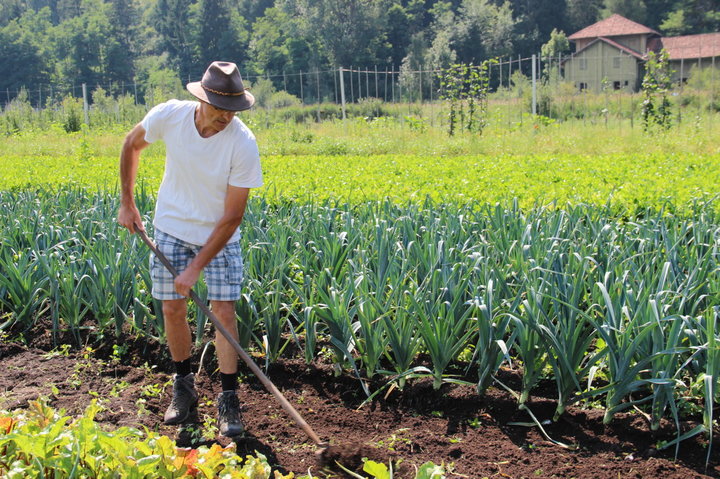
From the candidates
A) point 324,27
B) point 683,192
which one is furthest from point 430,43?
point 683,192

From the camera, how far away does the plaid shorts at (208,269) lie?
298 cm

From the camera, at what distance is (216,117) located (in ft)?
9.13

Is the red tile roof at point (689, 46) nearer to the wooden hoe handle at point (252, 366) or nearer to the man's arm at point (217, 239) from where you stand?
the man's arm at point (217, 239)

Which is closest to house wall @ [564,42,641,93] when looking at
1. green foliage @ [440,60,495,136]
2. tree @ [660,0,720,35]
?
tree @ [660,0,720,35]

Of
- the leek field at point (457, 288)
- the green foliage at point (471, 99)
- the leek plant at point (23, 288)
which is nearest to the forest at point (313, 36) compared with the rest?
the green foliage at point (471, 99)

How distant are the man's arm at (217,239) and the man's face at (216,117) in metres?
0.26

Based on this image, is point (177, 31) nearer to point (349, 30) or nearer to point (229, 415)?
point (349, 30)

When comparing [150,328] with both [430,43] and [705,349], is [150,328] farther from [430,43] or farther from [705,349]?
[430,43]

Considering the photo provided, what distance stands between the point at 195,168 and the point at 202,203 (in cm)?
15

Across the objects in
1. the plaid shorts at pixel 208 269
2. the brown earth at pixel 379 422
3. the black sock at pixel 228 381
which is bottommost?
the brown earth at pixel 379 422

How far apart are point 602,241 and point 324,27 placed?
58035mm

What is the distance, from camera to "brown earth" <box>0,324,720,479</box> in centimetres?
257

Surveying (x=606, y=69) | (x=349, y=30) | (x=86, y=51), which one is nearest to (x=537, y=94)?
(x=606, y=69)

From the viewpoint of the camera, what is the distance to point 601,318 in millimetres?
3184
